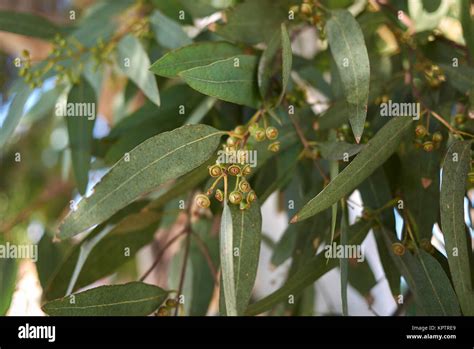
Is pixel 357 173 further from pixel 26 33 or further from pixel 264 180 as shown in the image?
pixel 26 33

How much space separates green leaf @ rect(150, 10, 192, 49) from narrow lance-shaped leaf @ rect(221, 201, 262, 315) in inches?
16.7

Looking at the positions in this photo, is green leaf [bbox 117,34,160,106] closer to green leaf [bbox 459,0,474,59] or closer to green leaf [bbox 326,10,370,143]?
green leaf [bbox 326,10,370,143]

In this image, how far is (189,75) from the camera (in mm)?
829

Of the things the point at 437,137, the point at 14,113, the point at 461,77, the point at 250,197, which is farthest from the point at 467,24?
the point at 14,113

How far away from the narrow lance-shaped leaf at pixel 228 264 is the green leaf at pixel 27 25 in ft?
2.11

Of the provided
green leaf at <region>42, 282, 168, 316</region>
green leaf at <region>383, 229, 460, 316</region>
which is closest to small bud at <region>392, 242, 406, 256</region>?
green leaf at <region>383, 229, 460, 316</region>

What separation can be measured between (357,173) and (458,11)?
43 cm

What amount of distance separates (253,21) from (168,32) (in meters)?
0.18

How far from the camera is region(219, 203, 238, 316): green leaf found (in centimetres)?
78

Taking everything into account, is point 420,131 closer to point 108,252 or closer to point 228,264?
point 228,264

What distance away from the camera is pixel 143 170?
0.85m

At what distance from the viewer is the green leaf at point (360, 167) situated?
0.80 metres
